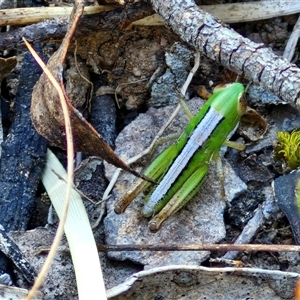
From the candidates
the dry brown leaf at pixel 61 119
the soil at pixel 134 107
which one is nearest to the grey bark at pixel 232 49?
the soil at pixel 134 107

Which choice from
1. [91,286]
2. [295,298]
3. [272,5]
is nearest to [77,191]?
[91,286]

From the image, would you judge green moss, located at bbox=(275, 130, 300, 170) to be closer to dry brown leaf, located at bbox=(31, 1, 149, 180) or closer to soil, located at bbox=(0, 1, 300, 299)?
soil, located at bbox=(0, 1, 300, 299)

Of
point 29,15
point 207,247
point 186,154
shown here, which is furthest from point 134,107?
point 207,247

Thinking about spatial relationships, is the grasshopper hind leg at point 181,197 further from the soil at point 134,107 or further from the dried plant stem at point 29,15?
the dried plant stem at point 29,15

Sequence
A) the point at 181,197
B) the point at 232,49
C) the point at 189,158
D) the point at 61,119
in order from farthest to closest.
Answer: the point at 189,158
the point at 181,197
the point at 232,49
the point at 61,119

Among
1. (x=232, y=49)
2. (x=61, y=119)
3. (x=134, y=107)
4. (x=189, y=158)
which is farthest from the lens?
(x=134, y=107)

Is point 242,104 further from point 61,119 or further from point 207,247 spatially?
point 61,119
